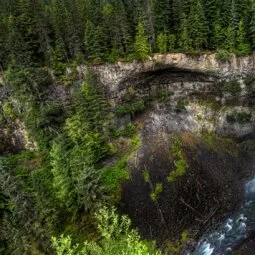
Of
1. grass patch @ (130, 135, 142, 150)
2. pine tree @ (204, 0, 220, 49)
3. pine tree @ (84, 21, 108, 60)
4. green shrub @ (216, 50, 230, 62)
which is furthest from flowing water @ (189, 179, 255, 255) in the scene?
pine tree @ (84, 21, 108, 60)

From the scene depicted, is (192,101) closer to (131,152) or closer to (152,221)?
(131,152)

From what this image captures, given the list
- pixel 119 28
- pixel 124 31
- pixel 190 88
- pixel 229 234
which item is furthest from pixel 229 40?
pixel 229 234

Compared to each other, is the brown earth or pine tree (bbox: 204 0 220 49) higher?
pine tree (bbox: 204 0 220 49)

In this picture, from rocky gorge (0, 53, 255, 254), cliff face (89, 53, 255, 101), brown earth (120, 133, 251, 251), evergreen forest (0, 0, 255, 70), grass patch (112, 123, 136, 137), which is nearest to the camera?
brown earth (120, 133, 251, 251)

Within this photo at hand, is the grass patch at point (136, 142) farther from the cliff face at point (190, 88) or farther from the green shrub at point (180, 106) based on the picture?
the green shrub at point (180, 106)

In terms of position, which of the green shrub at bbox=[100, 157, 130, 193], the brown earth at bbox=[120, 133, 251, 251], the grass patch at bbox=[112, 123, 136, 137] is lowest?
the brown earth at bbox=[120, 133, 251, 251]

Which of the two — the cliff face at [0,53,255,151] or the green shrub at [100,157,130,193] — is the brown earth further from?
the cliff face at [0,53,255,151]

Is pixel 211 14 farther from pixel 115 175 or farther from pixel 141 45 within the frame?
pixel 115 175
